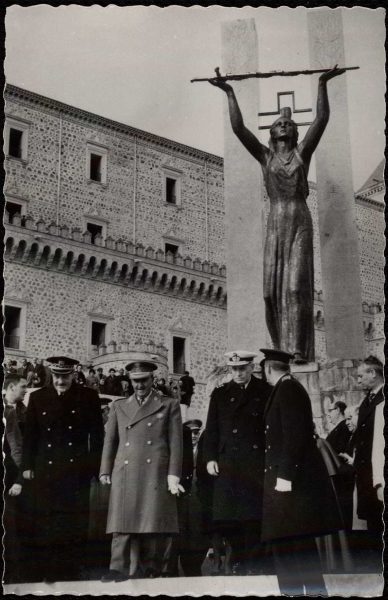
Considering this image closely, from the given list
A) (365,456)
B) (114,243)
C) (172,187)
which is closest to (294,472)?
(365,456)

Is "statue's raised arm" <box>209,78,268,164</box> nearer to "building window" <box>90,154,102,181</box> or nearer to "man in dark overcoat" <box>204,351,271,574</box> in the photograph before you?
"man in dark overcoat" <box>204,351,271,574</box>

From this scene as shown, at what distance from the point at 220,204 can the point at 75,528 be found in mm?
6991

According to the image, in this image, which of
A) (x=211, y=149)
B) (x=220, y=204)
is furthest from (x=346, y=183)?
(x=220, y=204)

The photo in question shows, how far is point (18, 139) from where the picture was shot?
40.8ft

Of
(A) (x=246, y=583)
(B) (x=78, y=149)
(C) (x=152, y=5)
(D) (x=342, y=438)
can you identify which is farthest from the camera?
(B) (x=78, y=149)

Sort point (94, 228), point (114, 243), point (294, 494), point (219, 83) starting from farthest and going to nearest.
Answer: point (94, 228), point (114, 243), point (219, 83), point (294, 494)

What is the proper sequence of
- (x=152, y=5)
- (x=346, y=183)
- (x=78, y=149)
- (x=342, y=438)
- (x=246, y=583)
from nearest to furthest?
(x=246, y=583) → (x=342, y=438) → (x=152, y=5) → (x=346, y=183) → (x=78, y=149)

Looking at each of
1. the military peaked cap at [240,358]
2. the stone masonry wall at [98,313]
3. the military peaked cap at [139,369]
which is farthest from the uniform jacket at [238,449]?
the stone masonry wall at [98,313]

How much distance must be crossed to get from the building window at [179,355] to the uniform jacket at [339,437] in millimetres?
3330

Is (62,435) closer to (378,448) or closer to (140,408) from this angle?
(140,408)

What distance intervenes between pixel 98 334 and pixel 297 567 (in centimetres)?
463

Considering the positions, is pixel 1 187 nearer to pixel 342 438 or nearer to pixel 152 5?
pixel 152 5

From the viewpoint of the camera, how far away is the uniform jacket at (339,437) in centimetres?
532

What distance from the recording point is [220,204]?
11.4 meters
